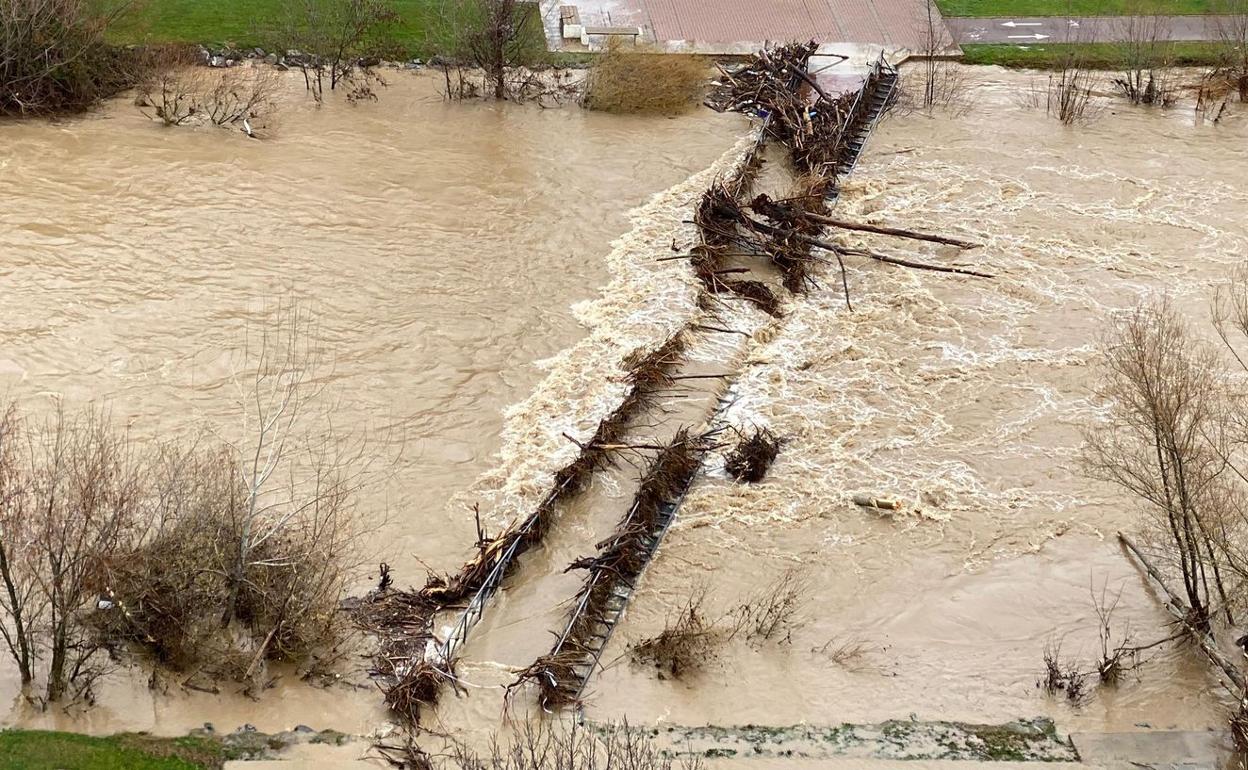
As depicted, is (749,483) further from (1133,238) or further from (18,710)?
(1133,238)

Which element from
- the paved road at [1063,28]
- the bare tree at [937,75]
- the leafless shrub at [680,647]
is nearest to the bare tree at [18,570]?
the leafless shrub at [680,647]

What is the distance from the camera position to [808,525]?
67.5 ft

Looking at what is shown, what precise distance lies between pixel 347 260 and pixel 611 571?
1079cm

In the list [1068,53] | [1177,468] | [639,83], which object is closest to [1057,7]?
[1068,53]

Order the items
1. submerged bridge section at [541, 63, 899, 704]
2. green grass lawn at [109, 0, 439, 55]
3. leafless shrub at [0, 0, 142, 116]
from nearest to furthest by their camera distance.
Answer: submerged bridge section at [541, 63, 899, 704] < leafless shrub at [0, 0, 142, 116] < green grass lawn at [109, 0, 439, 55]

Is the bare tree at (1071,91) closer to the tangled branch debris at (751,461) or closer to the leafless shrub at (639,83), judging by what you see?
the leafless shrub at (639,83)

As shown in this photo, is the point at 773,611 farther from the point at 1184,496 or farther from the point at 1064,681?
the point at 1184,496

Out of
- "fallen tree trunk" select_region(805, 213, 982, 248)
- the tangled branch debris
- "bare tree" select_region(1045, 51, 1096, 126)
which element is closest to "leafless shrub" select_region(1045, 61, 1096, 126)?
"bare tree" select_region(1045, 51, 1096, 126)

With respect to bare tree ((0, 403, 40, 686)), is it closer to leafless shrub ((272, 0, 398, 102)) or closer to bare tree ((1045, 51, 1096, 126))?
leafless shrub ((272, 0, 398, 102))

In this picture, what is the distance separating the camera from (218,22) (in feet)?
116

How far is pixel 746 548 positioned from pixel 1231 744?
22.8 ft

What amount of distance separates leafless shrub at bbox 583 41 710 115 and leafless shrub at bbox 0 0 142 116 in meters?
11.7

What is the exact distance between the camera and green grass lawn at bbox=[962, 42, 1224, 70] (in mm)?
36531

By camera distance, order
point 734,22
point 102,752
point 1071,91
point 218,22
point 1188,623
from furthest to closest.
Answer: point 734,22
point 218,22
point 1071,91
point 1188,623
point 102,752
